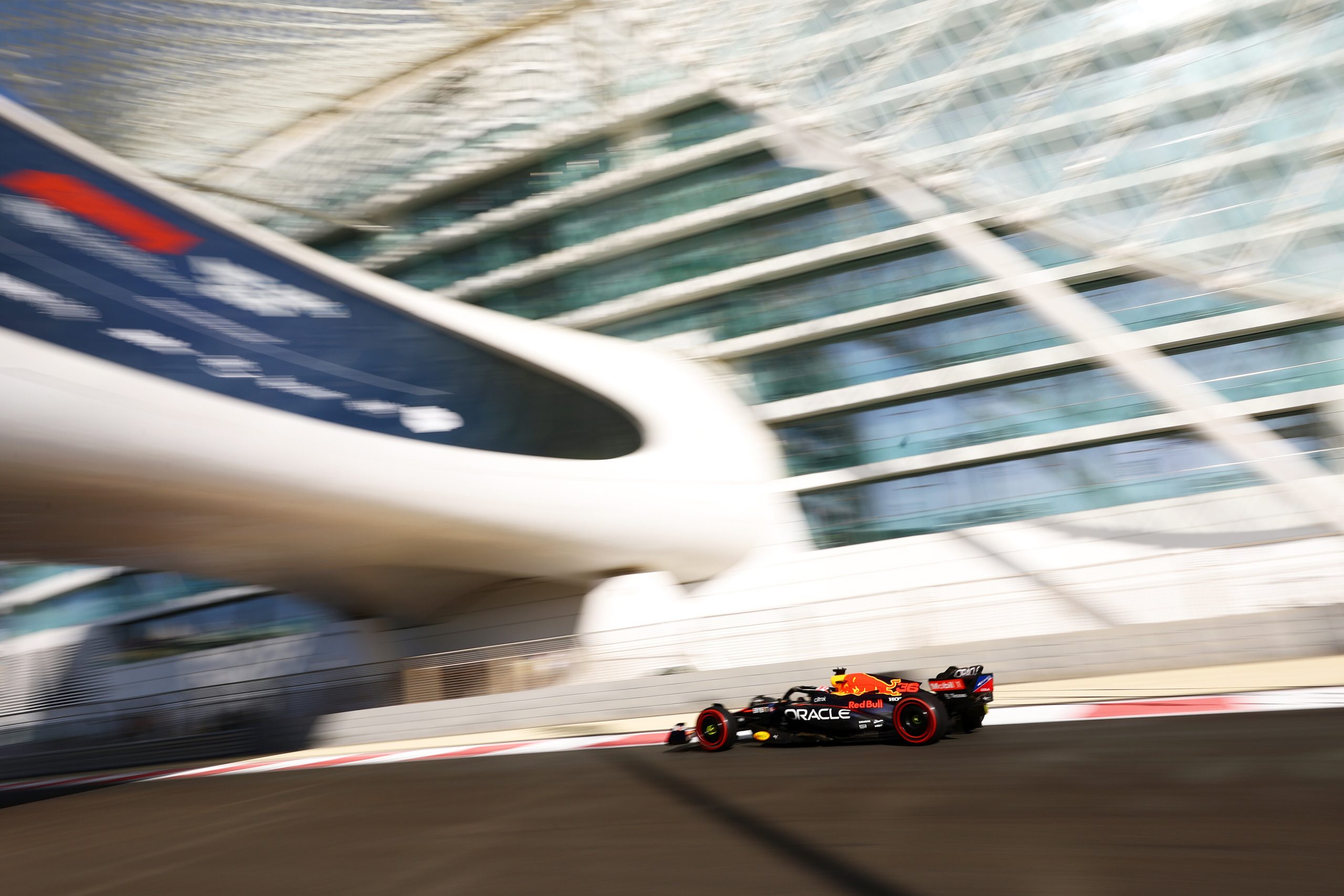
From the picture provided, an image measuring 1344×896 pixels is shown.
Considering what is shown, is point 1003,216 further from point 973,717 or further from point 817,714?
point 817,714

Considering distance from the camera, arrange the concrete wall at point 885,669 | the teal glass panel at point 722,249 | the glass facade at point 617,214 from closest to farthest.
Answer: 1. the concrete wall at point 885,669
2. the teal glass panel at point 722,249
3. the glass facade at point 617,214

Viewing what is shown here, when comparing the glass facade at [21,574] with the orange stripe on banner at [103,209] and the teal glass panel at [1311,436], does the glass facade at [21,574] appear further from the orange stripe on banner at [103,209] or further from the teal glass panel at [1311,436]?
the teal glass panel at [1311,436]

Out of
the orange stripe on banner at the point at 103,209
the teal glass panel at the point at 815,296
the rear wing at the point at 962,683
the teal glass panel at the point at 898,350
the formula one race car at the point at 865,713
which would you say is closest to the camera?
the formula one race car at the point at 865,713

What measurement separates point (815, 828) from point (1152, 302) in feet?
71.8

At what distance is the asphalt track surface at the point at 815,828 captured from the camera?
3963 mm

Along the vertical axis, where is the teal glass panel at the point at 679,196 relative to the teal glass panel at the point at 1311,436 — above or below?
above

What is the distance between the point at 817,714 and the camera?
945 centimetres

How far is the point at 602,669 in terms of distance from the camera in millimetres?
18688

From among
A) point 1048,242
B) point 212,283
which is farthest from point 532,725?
point 1048,242

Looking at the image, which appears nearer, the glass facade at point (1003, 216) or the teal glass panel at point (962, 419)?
the glass facade at point (1003, 216)

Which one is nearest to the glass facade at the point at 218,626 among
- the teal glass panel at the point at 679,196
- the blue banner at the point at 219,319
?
the teal glass panel at the point at 679,196

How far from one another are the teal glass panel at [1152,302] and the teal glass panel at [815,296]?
A: 3.04 m

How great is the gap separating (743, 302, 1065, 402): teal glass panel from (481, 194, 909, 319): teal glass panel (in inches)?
106

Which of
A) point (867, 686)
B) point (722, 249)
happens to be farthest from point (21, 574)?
point (867, 686)
